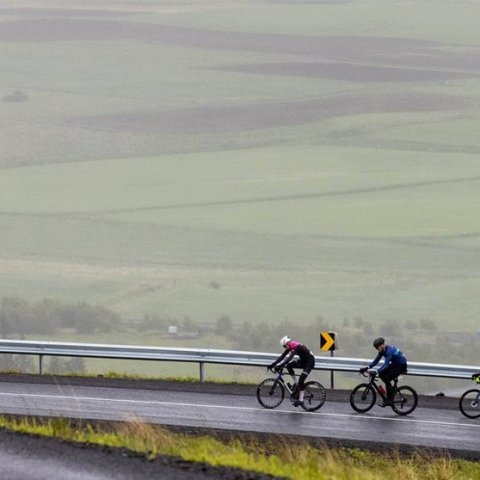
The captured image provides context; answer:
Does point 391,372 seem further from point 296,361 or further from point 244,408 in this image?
point 244,408

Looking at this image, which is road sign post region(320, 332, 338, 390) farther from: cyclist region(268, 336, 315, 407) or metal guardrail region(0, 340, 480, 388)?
cyclist region(268, 336, 315, 407)

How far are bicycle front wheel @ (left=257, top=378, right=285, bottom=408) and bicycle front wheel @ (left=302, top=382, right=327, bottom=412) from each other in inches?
18.4

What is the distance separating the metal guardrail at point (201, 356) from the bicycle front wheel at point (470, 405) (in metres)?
1.09

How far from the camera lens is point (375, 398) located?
86.7 feet

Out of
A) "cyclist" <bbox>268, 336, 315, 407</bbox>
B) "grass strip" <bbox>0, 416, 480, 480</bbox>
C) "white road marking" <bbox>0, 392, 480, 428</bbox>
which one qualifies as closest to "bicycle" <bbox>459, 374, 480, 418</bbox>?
"white road marking" <bbox>0, 392, 480, 428</bbox>

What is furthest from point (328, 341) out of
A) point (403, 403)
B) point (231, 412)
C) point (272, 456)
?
point (272, 456)

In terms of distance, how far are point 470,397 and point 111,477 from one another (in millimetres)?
14026

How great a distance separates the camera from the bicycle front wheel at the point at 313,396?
26578mm

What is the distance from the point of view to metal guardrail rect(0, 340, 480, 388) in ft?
92.9

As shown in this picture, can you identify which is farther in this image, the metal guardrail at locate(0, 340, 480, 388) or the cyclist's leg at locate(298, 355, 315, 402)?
the metal guardrail at locate(0, 340, 480, 388)

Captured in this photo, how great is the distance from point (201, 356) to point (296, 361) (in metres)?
3.65

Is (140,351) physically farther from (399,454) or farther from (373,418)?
(399,454)

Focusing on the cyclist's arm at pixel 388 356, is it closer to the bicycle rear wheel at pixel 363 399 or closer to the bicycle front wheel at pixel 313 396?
the bicycle rear wheel at pixel 363 399

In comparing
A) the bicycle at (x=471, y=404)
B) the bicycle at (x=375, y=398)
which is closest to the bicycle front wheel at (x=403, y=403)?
the bicycle at (x=375, y=398)
